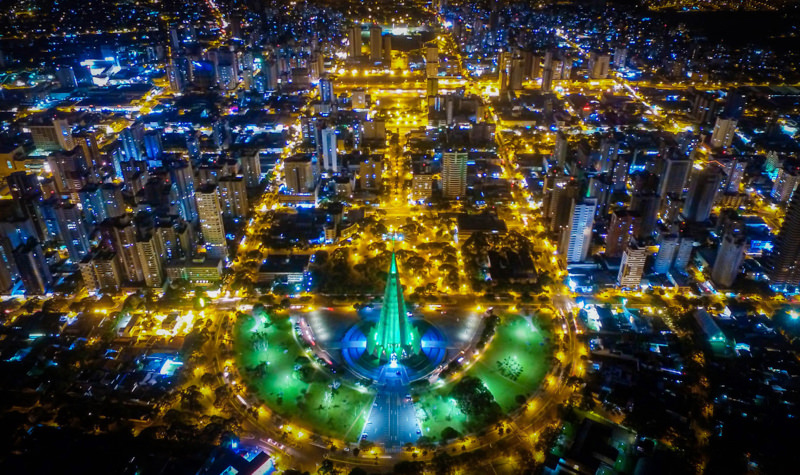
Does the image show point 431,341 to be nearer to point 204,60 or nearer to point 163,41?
point 204,60

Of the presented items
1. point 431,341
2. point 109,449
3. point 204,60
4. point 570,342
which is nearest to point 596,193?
point 570,342

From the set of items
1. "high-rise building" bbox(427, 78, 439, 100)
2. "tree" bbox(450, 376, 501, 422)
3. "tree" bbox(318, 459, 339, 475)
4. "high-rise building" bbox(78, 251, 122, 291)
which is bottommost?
"tree" bbox(318, 459, 339, 475)

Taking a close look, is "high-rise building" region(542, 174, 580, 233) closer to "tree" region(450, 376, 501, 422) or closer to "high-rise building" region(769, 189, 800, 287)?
"high-rise building" region(769, 189, 800, 287)

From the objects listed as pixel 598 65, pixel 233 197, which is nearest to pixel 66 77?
pixel 233 197

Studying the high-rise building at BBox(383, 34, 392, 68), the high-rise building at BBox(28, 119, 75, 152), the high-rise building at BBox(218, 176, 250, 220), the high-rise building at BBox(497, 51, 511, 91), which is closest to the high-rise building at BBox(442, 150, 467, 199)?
the high-rise building at BBox(218, 176, 250, 220)

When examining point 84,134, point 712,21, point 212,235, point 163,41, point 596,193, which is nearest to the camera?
point 212,235

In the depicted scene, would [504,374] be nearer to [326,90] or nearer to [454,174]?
[454,174]

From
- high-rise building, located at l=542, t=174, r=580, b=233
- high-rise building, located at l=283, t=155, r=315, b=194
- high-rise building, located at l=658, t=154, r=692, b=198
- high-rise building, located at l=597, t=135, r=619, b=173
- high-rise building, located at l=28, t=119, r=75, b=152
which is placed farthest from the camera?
high-rise building, located at l=28, t=119, r=75, b=152
